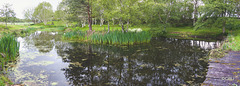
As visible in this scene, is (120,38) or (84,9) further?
(84,9)

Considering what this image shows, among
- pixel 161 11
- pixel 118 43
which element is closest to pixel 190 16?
pixel 161 11

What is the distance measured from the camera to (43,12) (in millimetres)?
73438

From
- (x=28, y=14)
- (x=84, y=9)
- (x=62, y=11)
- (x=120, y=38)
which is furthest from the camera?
(x=28, y=14)

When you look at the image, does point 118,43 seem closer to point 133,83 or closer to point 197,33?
point 133,83

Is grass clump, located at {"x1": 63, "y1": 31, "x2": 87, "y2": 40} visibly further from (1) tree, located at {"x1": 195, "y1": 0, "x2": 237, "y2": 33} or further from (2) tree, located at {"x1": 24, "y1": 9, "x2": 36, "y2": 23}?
(2) tree, located at {"x1": 24, "y1": 9, "x2": 36, "y2": 23}

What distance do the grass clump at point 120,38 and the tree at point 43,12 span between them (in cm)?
6157

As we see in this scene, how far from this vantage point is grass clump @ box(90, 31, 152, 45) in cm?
1553

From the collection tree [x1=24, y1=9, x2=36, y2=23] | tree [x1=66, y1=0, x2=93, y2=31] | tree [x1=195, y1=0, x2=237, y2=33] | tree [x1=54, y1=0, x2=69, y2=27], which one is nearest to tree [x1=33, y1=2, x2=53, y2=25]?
tree [x1=24, y1=9, x2=36, y2=23]

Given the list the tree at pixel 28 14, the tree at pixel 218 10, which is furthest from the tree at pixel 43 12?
the tree at pixel 218 10

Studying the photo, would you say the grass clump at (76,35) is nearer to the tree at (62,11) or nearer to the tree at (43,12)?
the tree at (62,11)

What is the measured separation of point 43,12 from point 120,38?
71174 millimetres

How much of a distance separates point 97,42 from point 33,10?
266ft

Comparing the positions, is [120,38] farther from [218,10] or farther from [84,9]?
[218,10]

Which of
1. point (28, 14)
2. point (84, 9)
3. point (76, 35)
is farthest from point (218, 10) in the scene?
point (28, 14)
